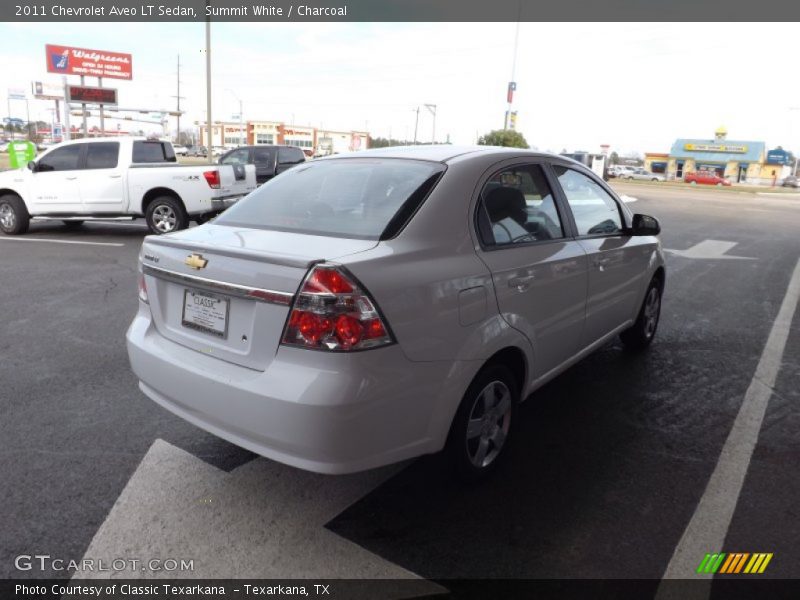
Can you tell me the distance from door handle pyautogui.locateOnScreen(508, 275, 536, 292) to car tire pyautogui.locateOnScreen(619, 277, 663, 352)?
224 centimetres

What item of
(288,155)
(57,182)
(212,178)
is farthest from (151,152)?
(288,155)

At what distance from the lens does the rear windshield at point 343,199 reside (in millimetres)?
2969

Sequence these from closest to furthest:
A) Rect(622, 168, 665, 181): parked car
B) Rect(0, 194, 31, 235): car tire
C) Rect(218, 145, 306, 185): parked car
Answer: Rect(0, 194, 31, 235): car tire → Rect(218, 145, 306, 185): parked car → Rect(622, 168, 665, 181): parked car

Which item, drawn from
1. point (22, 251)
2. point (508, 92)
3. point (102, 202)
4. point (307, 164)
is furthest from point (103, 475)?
point (508, 92)

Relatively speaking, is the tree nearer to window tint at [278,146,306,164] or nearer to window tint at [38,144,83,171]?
window tint at [278,146,306,164]

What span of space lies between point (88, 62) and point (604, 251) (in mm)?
64212

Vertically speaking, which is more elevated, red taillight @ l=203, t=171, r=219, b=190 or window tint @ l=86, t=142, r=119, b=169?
window tint @ l=86, t=142, r=119, b=169

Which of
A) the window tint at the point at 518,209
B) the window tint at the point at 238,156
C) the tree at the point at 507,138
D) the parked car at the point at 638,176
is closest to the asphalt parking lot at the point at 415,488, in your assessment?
the window tint at the point at 518,209

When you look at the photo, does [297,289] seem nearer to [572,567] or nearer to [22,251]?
[572,567]

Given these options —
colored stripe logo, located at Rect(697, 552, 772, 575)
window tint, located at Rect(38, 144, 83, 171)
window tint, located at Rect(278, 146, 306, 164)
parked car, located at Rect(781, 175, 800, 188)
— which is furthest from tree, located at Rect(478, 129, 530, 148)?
parked car, located at Rect(781, 175, 800, 188)

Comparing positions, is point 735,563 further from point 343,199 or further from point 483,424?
point 343,199

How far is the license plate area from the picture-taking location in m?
2.73

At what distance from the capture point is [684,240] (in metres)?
13.4

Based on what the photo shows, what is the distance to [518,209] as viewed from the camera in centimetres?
346
